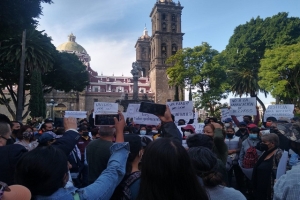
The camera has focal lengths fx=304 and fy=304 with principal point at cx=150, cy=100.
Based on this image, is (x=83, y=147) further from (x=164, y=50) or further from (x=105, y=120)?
(x=164, y=50)

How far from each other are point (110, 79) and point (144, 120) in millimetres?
67158

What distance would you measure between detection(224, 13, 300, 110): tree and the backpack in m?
33.9

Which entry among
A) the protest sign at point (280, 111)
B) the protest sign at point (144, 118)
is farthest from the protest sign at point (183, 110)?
the protest sign at point (280, 111)

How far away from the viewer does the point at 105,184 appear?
214 centimetres

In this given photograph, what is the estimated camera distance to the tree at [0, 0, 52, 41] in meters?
12.0

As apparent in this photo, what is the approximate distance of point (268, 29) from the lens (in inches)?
1547

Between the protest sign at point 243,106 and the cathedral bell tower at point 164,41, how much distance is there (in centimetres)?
4593

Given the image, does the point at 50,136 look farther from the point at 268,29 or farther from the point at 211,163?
the point at 268,29

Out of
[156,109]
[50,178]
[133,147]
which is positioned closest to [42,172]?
[50,178]

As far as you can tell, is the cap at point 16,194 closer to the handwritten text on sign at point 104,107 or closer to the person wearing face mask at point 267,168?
the person wearing face mask at point 267,168

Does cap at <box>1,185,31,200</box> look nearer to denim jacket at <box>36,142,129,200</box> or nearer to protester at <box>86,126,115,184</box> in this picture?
denim jacket at <box>36,142,129,200</box>

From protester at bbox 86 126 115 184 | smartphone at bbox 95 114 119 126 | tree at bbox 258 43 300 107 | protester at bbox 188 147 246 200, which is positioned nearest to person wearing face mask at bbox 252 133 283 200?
protester at bbox 86 126 115 184

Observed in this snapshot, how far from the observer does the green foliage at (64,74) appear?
38.2 meters

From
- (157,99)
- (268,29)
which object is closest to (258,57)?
(268,29)
